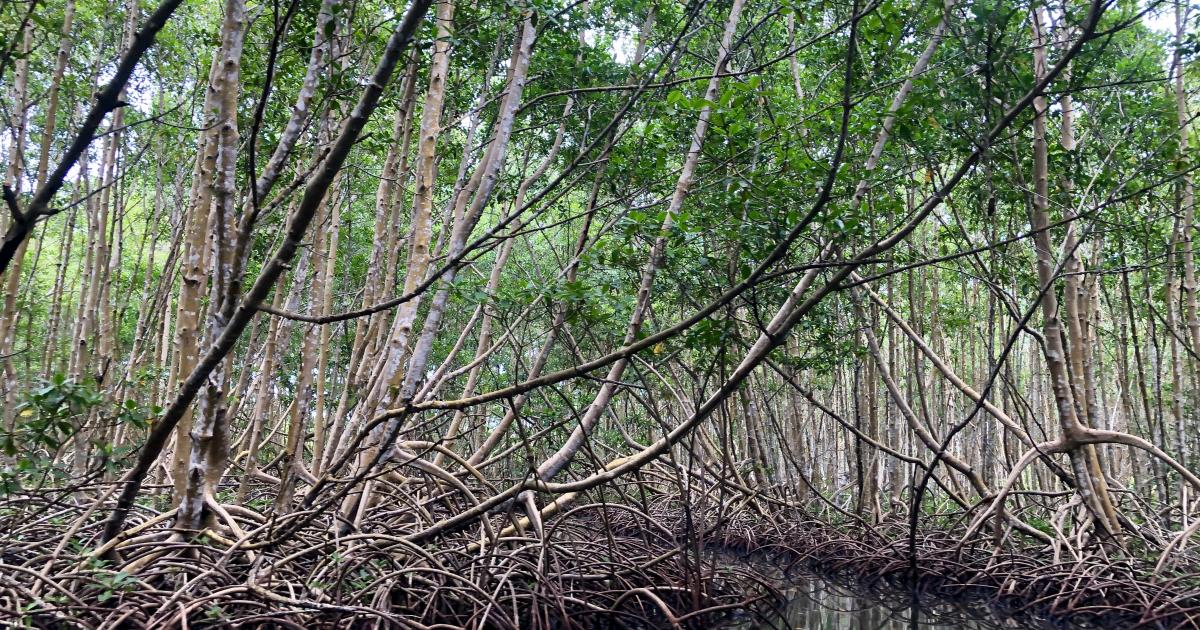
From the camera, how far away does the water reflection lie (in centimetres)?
466

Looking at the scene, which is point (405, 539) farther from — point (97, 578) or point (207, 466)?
point (97, 578)

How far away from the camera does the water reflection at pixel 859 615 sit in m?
4.66

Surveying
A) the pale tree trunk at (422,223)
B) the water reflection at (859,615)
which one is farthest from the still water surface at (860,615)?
the pale tree trunk at (422,223)

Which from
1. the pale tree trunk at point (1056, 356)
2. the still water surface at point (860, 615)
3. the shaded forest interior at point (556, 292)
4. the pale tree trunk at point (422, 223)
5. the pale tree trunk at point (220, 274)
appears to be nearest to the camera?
the pale tree trunk at point (220, 274)

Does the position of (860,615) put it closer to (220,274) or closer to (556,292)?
(556,292)

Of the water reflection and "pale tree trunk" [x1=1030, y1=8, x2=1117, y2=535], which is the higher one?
"pale tree trunk" [x1=1030, y1=8, x2=1117, y2=535]

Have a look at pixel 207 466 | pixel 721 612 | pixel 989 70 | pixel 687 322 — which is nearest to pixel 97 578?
pixel 207 466

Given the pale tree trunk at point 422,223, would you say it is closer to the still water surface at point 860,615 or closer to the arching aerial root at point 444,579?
the arching aerial root at point 444,579

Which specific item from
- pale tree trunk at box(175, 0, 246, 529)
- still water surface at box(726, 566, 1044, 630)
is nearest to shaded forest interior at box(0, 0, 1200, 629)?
pale tree trunk at box(175, 0, 246, 529)

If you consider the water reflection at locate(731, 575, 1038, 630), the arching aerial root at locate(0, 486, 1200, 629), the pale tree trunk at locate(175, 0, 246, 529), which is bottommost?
the water reflection at locate(731, 575, 1038, 630)

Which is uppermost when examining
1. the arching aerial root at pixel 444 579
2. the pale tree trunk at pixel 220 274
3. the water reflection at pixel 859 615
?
the pale tree trunk at pixel 220 274

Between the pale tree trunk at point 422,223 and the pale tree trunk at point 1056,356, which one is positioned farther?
the pale tree trunk at point 1056,356

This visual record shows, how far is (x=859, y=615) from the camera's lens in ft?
16.4

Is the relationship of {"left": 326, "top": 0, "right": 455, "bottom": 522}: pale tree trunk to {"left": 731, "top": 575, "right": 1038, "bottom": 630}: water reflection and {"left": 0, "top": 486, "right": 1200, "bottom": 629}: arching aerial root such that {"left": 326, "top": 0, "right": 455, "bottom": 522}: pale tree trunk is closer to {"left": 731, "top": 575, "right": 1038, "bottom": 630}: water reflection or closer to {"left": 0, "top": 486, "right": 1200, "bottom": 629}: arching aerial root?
{"left": 0, "top": 486, "right": 1200, "bottom": 629}: arching aerial root
